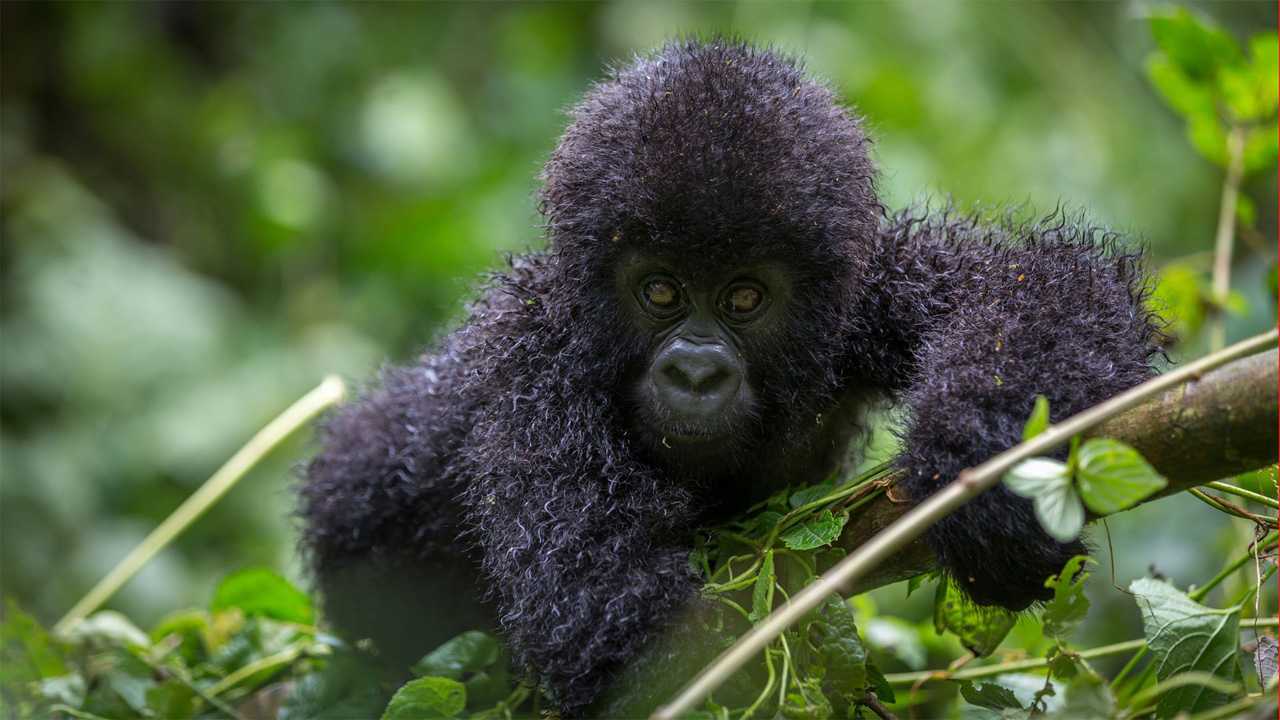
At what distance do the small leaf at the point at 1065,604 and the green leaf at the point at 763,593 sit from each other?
1.12 feet

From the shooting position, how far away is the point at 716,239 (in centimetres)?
155

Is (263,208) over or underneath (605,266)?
over

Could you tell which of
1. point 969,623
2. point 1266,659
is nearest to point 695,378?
point 969,623

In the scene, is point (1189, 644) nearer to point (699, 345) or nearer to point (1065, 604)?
point (1065, 604)

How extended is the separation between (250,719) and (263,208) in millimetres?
3004

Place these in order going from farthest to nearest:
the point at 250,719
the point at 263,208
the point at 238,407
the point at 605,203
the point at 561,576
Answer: the point at 263,208 < the point at 238,407 < the point at 250,719 < the point at 605,203 < the point at 561,576

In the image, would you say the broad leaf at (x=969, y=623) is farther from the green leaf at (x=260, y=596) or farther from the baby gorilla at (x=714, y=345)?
the green leaf at (x=260, y=596)

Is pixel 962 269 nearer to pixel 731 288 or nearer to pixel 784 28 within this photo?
pixel 731 288

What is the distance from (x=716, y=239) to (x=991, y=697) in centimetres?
75

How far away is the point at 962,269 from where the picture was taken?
1.67 metres

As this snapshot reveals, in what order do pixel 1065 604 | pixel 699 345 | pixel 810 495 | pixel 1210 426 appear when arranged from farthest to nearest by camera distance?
pixel 699 345, pixel 810 495, pixel 1065 604, pixel 1210 426

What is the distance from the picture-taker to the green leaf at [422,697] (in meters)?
1.51

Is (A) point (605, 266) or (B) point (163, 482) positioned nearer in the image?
(A) point (605, 266)

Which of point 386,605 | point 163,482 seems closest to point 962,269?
point 386,605
